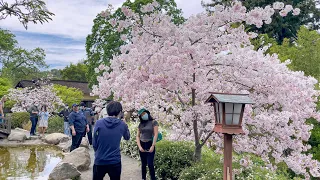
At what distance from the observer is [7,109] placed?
25688mm

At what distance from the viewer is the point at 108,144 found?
157 inches

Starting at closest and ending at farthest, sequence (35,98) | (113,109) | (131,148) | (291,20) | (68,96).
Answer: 1. (113,109)
2. (131,148)
3. (35,98)
4. (291,20)
5. (68,96)

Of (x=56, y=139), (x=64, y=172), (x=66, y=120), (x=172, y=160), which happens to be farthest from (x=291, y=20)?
(x=64, y=172)

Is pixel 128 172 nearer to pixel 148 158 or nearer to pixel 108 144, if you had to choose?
pixel 148 158

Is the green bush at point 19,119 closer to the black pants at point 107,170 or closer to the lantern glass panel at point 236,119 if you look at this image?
the black pants at point 107,170

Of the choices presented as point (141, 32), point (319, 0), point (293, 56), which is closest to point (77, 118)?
point (141, 32)

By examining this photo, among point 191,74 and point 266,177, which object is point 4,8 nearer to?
point 191,74

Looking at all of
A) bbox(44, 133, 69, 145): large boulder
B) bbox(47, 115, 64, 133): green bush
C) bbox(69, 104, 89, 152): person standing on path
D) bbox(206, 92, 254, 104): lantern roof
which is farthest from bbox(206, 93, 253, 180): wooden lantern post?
bbox(47, 115, 64, 133): green bush

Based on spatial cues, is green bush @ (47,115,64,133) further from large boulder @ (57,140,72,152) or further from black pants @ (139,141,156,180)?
black pants @ (139,141,156,180)

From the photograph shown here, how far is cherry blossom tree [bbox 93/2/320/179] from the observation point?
4648mm

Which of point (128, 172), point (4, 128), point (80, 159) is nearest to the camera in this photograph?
point (128, 172)

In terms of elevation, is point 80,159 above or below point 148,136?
below

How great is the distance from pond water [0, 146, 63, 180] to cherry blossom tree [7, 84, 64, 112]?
7788mm

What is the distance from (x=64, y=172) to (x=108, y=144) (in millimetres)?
2836
